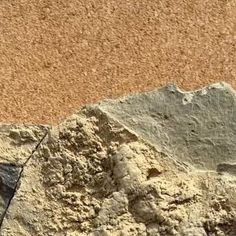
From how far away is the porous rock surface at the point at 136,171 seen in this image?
102cm

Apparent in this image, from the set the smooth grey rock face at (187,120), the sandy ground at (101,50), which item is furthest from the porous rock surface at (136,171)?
the sandy ground at (101,50)

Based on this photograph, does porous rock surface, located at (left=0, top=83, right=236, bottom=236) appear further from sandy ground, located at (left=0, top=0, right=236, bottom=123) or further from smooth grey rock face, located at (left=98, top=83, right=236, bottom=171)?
sandy ground, located at (left=0, top=0, right=236, bottom=123)

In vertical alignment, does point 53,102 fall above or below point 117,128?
above

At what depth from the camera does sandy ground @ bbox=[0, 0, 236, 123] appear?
1.51m

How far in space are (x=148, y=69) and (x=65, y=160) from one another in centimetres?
49

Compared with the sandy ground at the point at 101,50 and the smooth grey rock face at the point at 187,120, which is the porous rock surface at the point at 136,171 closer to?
the smooth grey rock face at the point at 187,120

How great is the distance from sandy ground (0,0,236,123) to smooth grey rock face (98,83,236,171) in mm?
419

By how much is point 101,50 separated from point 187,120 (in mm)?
508

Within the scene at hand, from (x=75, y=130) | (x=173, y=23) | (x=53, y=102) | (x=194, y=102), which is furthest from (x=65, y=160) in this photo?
(x=173, y=23)

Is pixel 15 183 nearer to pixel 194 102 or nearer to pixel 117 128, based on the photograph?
pixel 117 128

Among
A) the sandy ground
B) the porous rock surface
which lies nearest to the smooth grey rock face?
the porous rock surface

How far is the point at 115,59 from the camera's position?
154cm

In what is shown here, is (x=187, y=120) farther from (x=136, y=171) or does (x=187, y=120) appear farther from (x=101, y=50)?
(x=101, y=50)

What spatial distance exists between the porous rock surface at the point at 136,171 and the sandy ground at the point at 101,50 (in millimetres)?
407
